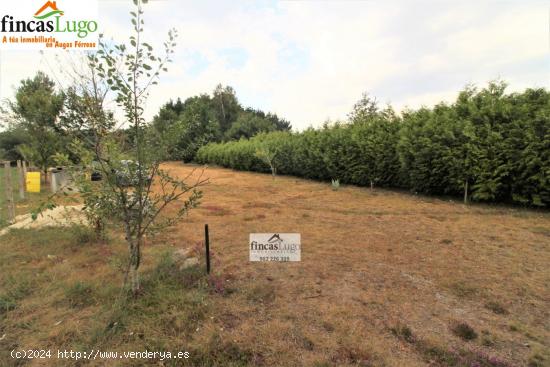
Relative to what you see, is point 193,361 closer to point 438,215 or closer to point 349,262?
point 349,262

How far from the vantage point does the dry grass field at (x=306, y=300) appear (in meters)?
1.98

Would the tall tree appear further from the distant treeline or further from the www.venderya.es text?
the www.venderya.es text

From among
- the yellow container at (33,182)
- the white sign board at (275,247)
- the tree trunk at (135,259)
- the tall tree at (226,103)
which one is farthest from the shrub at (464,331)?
the tall tree at (226,103)

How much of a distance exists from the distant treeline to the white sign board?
570 cm

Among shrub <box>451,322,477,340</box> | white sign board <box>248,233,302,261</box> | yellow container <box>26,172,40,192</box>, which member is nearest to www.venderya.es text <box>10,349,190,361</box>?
white sign board <box>248,233,302,261</box>

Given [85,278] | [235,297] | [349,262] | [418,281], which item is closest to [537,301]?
[418,281]

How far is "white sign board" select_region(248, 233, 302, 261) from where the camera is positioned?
2.79 metres

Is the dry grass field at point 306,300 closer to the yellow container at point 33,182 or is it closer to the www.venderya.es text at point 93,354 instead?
the www.venderya.es text at point 93,354

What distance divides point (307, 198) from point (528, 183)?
16.0 ft

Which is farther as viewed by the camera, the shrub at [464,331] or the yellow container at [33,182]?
the yellow container at [33,182]

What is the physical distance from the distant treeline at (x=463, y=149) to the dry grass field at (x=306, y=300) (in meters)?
A: 1.86

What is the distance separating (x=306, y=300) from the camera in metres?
2.59

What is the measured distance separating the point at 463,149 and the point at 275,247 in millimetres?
6070

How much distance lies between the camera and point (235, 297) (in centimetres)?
265
